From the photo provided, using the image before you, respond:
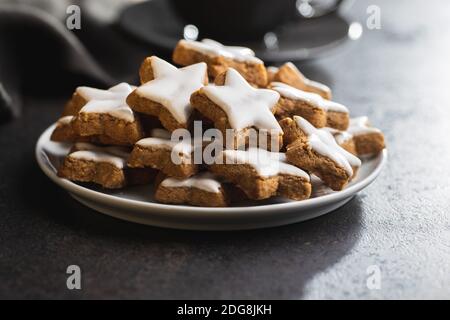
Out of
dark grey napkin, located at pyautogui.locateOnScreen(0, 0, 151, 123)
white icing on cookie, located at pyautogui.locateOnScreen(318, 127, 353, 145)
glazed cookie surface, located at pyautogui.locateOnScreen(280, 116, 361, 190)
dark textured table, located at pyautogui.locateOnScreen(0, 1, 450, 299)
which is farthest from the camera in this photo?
dark grey napkin, located at pyautogui.locateOnScreen(0, 0, 151, 123)

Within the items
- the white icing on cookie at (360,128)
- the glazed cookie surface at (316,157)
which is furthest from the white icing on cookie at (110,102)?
the white icing on cookie at (360,128)

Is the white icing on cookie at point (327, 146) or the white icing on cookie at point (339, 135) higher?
the white icing on cookie at point (327, 146)

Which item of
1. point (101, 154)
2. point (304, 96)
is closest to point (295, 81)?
point (304, 96)

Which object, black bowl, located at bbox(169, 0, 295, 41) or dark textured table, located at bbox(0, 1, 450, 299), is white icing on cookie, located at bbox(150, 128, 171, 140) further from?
black bowl, located at bbox(169, 0, 295, 41)

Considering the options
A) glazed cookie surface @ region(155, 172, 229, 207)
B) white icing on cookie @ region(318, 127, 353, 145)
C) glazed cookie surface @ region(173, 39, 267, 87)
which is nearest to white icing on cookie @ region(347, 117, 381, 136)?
white icing on cookie @ region(318, 127, 353, 145)

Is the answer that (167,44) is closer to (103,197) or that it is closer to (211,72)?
(211,72)

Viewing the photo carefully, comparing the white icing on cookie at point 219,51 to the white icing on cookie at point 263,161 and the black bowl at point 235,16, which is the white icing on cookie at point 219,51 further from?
the black bowl at point 235,16

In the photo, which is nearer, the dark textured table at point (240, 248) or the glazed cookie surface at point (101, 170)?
the dark textured table at point (240, 248)
